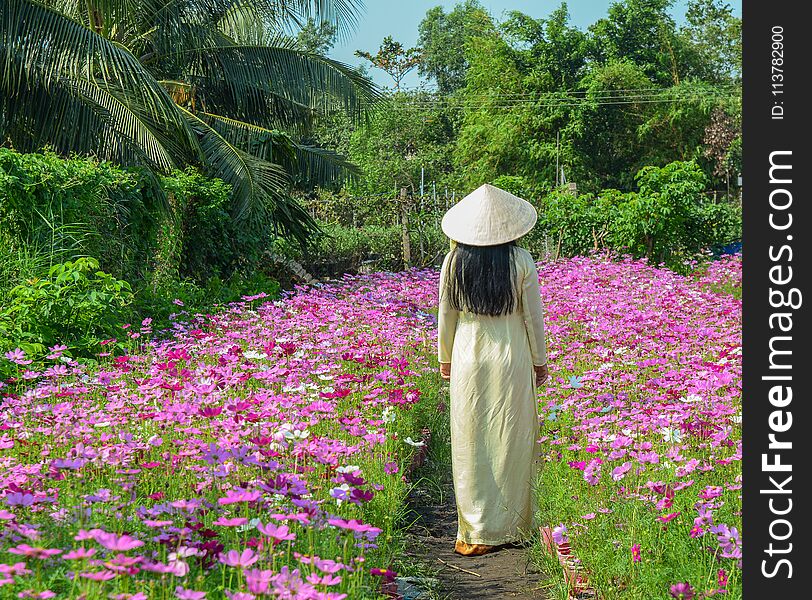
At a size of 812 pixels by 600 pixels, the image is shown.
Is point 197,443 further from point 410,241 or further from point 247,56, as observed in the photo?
point 410,241

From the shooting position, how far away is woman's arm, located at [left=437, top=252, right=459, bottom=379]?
15.3 feet

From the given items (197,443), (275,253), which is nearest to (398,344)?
(197,443)

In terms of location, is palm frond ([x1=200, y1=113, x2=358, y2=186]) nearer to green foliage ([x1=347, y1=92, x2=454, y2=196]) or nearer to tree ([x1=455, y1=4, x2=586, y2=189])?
green foliage ([x1=347, y1=92, x2=454, y2=196])

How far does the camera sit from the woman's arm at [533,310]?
456cm

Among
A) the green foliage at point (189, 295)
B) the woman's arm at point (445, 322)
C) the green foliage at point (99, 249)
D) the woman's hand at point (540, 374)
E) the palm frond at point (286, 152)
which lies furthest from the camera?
the palm frond at point (286, 152)

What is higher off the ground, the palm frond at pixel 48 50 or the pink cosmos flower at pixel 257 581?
the palm frond at pixel 48 50

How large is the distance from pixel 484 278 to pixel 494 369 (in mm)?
453

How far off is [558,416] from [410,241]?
45.8ft

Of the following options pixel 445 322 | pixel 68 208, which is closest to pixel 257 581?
pixel 445 322

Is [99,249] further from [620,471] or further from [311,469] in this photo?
[620,471]

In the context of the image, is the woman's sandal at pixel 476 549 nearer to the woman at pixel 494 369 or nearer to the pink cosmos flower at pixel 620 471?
the woman at pixel 494 369

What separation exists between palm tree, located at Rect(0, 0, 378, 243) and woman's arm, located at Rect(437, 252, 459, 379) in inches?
270

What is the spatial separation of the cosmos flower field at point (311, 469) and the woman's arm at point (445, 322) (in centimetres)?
35

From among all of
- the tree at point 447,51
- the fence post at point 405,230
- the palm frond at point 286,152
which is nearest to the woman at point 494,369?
the palm frond at point 286,152
